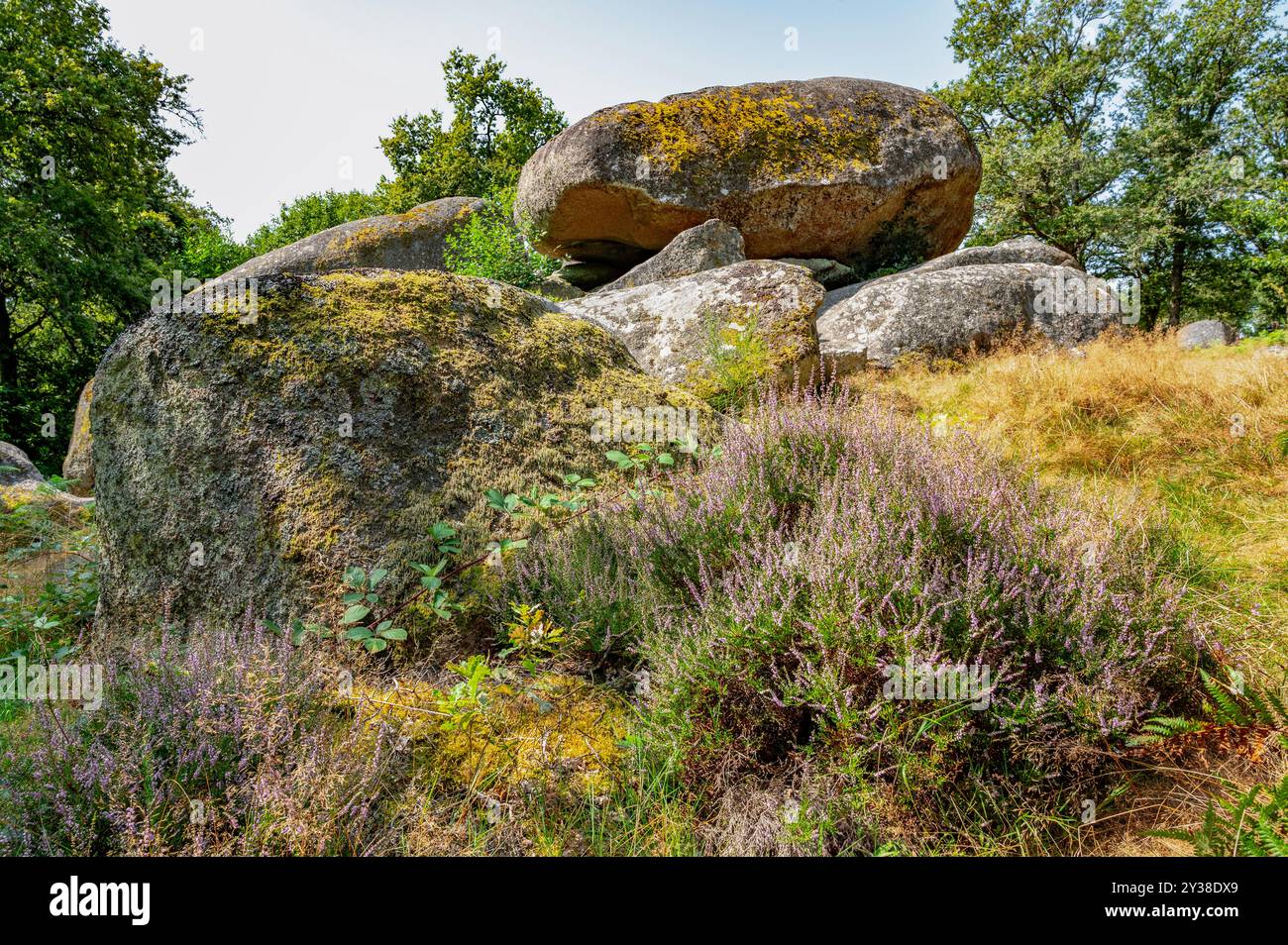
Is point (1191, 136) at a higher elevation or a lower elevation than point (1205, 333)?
higher

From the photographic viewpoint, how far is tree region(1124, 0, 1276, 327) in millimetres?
17859

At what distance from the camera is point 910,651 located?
180cm

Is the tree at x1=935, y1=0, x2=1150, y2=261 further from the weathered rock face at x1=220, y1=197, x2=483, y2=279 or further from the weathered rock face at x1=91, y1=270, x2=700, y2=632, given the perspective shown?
the weathered rock face at x1=91, y1=270, x2=700, y2=632

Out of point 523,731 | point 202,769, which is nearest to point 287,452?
point 202,769

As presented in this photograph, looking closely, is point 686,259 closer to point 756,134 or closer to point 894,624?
point 756,134

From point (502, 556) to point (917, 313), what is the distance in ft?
19.6

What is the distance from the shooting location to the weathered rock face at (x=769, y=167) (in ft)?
29.6

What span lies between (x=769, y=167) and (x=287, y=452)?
8.31 m

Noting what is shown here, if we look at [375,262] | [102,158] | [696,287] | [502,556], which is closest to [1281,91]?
[696,287]

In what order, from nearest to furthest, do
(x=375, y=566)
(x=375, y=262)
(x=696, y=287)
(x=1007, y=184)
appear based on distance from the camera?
(x=375, y=566) → (x=696, y=287) → (x=375, y=262) → (x=1007, y=184)

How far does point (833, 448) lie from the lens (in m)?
3.03

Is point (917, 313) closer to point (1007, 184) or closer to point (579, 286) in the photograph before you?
point (579, 286)

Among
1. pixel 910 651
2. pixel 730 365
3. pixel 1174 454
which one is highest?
pixel 730 365

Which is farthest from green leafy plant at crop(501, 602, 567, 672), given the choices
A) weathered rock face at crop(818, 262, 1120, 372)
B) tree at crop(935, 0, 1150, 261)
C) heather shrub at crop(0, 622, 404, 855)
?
tree at crop(935, 0, 1150, 261)
